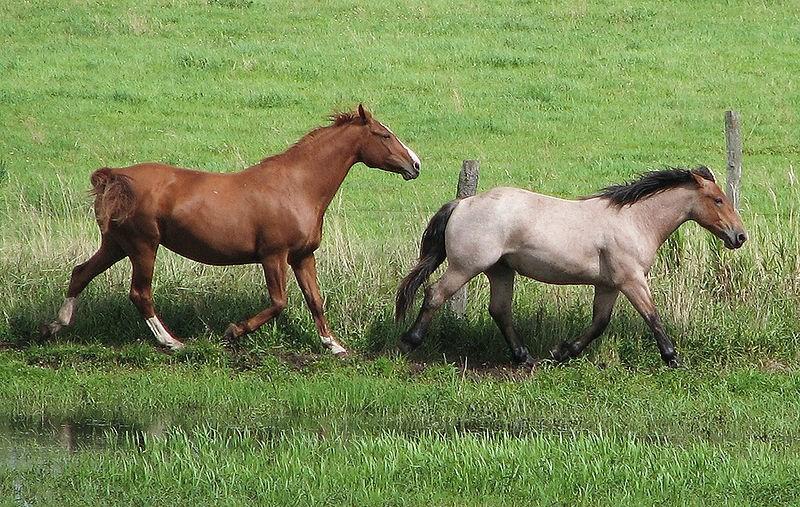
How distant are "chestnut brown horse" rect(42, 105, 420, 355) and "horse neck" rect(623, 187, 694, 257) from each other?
195cm

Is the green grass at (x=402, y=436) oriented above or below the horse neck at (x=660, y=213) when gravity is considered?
below

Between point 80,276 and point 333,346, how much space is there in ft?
6.81

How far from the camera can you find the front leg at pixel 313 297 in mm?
10156

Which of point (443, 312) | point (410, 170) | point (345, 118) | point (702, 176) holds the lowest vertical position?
point (443, 312)

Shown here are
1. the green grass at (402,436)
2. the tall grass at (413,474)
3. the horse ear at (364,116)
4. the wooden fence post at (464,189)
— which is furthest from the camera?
the wooden fence post at (464,189)

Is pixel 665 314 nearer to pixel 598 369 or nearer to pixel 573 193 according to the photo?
pixel 598 369

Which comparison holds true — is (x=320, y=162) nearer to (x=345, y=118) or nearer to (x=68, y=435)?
(x=345, y=118)

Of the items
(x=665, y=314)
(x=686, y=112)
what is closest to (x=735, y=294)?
(x=665, y=314)

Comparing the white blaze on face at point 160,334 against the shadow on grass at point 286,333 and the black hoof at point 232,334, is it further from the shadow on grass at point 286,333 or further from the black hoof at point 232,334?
the black hoof at point 232,334

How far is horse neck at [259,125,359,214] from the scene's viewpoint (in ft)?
33.6

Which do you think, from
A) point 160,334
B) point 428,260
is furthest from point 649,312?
point 160,334

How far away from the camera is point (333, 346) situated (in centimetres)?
1012

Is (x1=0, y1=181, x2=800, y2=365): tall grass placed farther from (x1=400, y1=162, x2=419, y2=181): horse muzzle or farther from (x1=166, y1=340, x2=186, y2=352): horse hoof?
(x1=400, y1=162, x2=419, y2=181): horse muzzle

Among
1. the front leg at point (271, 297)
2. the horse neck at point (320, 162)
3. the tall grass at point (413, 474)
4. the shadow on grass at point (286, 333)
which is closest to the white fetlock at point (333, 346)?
the shadow on grass at point (286, 333)
